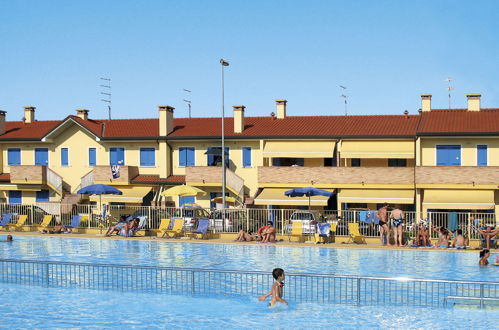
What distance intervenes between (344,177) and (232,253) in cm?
1571

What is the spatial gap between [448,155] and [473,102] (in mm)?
6301

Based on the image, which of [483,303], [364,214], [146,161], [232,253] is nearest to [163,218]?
[232,253]

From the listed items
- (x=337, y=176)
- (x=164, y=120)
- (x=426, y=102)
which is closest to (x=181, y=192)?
(x=337, y=176)

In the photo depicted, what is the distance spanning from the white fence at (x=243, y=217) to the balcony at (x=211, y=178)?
4.26m

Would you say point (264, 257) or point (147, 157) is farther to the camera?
point (147, 157)

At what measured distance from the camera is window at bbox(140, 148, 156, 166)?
160 feet

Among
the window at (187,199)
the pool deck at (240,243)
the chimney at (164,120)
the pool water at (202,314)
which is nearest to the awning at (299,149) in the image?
the window at (187,199)

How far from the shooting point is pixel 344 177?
142 feet

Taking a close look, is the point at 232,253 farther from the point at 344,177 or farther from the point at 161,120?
the point at 161,120

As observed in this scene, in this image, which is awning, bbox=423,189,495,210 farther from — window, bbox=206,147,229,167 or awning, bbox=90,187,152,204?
awning, bbox=90,187,152,204

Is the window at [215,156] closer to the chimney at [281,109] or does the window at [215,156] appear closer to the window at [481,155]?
the chimney at [281,109]

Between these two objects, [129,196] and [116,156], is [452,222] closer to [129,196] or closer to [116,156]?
[129,196]

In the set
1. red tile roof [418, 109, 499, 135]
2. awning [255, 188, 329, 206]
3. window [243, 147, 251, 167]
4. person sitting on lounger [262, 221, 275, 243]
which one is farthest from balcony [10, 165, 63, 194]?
red tile roof [418, 109, 499, 135]

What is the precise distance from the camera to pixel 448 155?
43000mm
